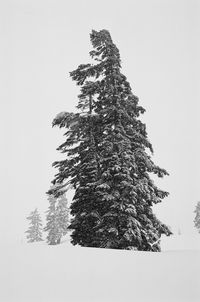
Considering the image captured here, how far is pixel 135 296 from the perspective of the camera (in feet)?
19.1

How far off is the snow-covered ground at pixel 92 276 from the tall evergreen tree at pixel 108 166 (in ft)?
15.2

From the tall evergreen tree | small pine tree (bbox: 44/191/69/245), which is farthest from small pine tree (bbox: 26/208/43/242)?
the tall evergreen tree

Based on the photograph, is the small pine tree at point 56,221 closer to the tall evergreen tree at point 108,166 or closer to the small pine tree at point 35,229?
the small pine tree at point 35,229

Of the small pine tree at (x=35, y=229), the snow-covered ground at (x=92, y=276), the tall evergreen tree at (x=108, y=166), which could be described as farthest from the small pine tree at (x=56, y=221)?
the snow-covered ground at (x=92, y=276)

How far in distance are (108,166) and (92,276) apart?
7.09 m

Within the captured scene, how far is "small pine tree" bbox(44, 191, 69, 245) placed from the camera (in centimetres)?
5612

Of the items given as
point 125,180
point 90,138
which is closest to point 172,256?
point 125,180

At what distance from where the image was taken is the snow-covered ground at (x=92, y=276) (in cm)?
568

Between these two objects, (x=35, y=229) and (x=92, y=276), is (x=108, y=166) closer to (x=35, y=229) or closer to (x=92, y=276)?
(x=92, y=276)

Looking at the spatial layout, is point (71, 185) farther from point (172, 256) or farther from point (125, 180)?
point (172, 256)

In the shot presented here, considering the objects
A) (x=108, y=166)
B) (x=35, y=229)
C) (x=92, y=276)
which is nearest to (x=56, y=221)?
(x=35, y=229)

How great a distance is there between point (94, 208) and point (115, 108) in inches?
175

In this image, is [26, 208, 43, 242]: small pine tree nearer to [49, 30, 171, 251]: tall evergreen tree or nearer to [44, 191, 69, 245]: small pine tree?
[44, 191, 69, 245]: small pine tree

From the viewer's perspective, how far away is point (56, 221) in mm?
56906
